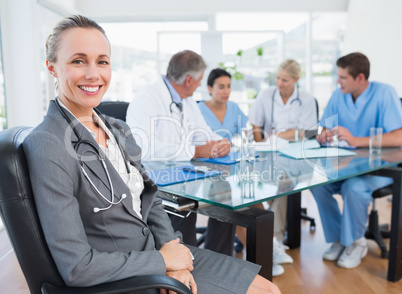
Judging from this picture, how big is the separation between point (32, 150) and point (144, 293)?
479 mm

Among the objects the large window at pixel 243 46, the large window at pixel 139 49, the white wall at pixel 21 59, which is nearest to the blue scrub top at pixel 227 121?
the white wall at pixel 21 59

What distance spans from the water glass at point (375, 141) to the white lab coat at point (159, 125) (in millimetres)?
1069

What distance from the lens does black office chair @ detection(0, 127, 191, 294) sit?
0.90 m

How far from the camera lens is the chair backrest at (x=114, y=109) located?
234 cm

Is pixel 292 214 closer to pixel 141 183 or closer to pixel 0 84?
pixel 141 183

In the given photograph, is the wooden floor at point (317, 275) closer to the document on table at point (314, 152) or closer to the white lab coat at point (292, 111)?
the document on table at point (314, 152)

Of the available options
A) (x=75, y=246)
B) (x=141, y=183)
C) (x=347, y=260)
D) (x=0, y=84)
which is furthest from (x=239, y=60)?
(x=75, y=246)

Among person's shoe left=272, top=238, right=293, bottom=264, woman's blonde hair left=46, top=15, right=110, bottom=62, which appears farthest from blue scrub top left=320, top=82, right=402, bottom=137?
woman's blonde hair left=46, top=15, right=110, bottom=62

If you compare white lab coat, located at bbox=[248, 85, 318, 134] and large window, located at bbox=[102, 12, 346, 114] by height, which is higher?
large window, located at bbox=[102, 12, 346, 114]

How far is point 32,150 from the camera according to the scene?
36.0 inches

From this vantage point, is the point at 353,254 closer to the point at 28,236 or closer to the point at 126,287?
the point at 126,287

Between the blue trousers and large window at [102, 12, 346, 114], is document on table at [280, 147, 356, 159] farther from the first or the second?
large window at [102, 12, 346, 114]

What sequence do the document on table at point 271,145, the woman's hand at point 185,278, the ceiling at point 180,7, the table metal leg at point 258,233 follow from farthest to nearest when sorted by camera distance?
the ceiling at point 180,7
the document on table at point 271,145
the table metal leg at point 258,233
the woman's hand at point 185,278

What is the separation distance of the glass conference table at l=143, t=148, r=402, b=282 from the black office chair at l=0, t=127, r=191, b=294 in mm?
501
